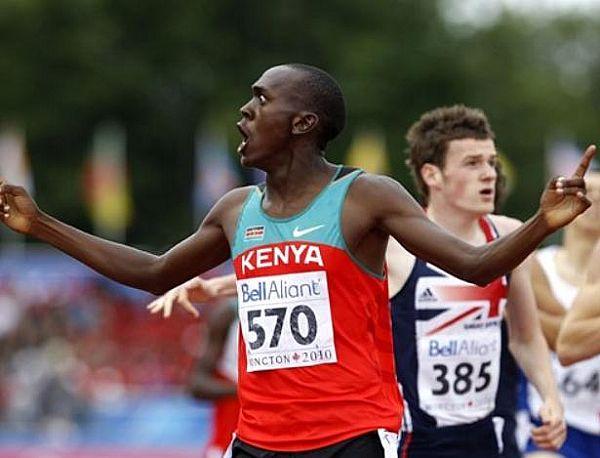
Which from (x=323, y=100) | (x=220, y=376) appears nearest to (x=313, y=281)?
(x=323, y=100)

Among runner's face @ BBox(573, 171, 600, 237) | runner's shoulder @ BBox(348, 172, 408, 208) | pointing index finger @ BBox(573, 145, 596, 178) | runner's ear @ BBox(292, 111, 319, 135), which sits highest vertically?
runner's face @ BBox(573, 171, 600, 237)

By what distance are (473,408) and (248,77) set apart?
4296 cm

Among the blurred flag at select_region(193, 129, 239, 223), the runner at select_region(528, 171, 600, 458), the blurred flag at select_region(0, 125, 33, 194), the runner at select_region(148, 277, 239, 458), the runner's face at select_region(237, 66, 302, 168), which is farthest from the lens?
the blurred flag at select_region(193, 129, 239, 223)

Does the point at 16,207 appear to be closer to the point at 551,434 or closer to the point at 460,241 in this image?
the point at 460,241

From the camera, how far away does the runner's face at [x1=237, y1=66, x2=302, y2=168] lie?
593cm

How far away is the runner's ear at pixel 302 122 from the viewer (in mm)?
5938

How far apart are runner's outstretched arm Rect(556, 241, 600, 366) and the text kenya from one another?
183 cm

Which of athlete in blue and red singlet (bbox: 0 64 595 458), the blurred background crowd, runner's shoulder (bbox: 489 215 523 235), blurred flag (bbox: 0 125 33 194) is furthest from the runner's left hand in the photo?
the blurred background crowd

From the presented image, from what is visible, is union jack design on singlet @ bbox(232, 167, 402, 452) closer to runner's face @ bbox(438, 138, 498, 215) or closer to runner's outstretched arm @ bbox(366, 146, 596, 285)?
runner's outstretched arm @ bbox(366, 146, 596, 285)

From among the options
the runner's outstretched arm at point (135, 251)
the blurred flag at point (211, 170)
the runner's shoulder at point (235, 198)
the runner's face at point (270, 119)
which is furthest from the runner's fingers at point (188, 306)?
the blurred flag at point (211, 170)

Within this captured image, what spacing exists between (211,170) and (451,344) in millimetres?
31311

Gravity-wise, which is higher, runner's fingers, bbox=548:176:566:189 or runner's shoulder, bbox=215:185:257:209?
runner's shoulder, bbox=215:185:257:209

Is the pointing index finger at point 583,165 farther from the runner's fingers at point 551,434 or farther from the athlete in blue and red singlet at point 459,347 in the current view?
the athlete in blue and red singlet at point 459,347

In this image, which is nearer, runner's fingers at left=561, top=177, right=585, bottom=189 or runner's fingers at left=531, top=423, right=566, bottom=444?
runner's fingers at left=561, top=177, right=585, bottom=189
